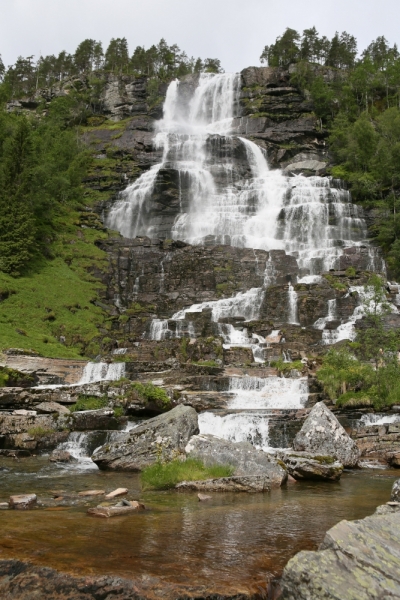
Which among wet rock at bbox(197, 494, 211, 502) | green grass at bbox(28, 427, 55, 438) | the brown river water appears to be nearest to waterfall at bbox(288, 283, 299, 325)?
green grass at bbox(28, 427, 55, 438)

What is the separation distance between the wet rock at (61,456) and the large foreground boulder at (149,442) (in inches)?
92.0

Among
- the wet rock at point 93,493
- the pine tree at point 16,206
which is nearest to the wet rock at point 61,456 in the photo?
the wet rock at point 93,493

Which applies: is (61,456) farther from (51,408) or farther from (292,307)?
(292,307)

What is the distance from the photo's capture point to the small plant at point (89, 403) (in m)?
21.5

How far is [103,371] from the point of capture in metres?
27.4

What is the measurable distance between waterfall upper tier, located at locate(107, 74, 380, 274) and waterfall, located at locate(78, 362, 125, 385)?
78.8 feet

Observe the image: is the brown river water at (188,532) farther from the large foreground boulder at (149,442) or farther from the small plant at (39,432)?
the small plant at (39,432)

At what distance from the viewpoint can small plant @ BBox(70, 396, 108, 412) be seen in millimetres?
21516

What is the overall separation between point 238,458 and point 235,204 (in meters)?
47.7

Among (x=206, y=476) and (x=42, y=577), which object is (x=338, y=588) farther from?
(x=206, y=476)

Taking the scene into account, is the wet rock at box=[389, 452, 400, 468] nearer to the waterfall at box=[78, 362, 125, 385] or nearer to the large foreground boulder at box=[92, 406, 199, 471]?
the large foreground boulder at box=[92, 406, 199, 471]

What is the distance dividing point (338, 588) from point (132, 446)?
36.3 feet

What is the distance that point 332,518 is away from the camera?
26.8 ft

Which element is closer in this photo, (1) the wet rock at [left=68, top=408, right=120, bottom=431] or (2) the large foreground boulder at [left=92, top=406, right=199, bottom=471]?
(2) the large foreground boulder at [left=92, top=406, right=199, bottom=471]
